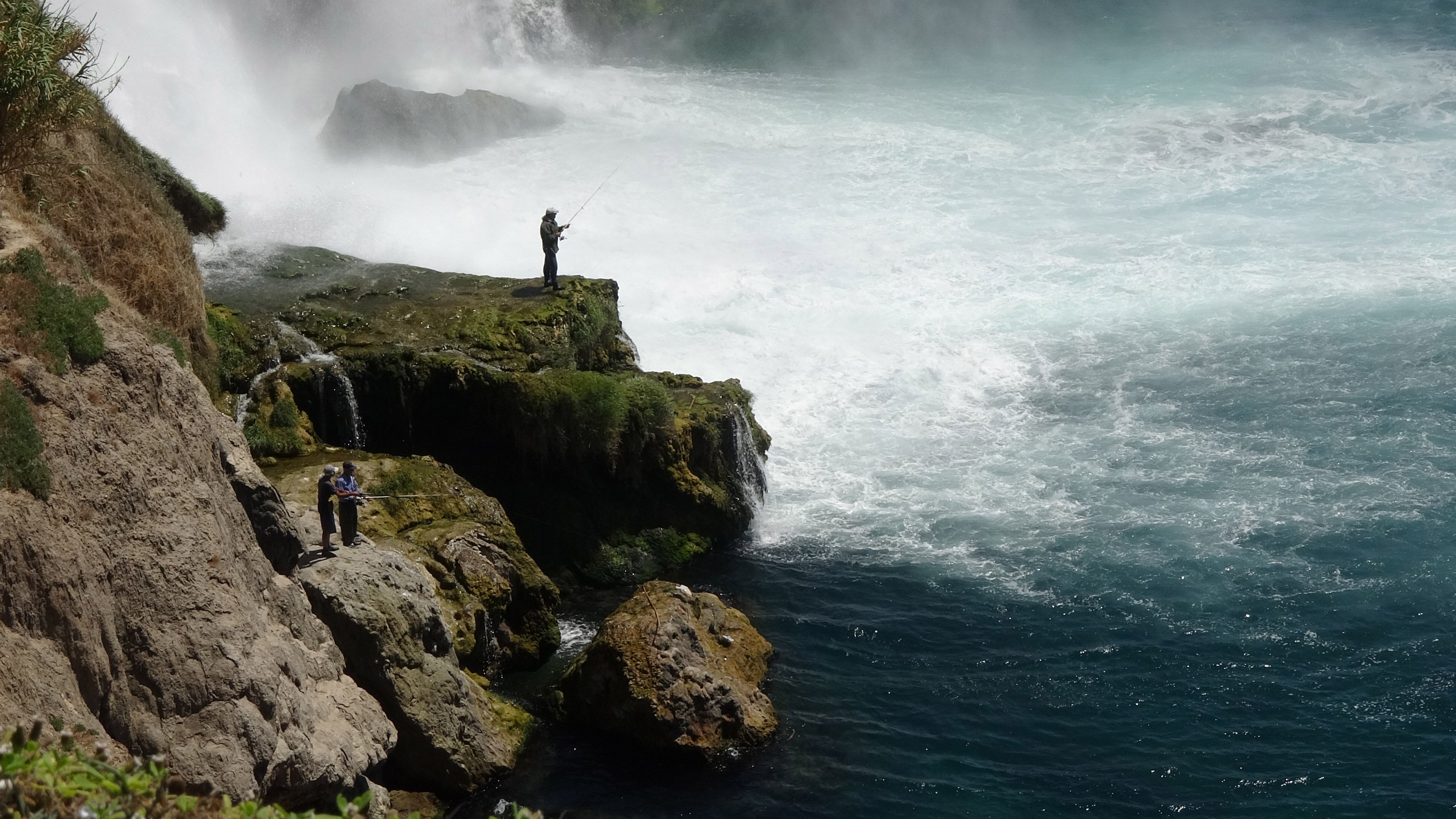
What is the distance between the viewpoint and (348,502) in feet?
50.7

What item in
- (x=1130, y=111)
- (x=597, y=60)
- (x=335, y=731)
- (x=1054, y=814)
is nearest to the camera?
(x=335, y=731)

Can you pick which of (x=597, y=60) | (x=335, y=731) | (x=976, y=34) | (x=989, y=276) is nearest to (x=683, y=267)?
(x=989, y=276)

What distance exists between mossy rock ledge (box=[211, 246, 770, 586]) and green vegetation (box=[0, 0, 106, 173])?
5.03m

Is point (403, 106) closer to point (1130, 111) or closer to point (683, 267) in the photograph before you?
point (683, 267)

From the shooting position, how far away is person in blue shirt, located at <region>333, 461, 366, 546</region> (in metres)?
15.4

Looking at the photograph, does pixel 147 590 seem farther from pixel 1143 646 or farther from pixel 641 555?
pixel 1143 646

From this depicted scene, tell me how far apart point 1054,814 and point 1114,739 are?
69.1 inches

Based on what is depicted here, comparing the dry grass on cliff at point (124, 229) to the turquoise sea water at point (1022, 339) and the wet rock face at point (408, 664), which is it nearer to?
the wet rock face at point (408, 664)

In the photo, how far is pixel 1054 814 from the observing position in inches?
596

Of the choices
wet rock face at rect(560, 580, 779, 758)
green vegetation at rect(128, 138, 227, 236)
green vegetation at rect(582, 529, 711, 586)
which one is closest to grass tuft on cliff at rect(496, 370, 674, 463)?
green vegetation at rect(582, 529, 711, 586)

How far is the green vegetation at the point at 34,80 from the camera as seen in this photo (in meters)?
14.3

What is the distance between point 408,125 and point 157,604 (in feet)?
105

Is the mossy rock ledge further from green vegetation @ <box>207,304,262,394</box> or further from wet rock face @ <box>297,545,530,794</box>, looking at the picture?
wet rock face @ <box>297,545,530,794</box>

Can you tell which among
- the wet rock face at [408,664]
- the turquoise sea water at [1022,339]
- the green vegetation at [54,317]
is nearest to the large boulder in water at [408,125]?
the turquoise sea water at [1022,339]
